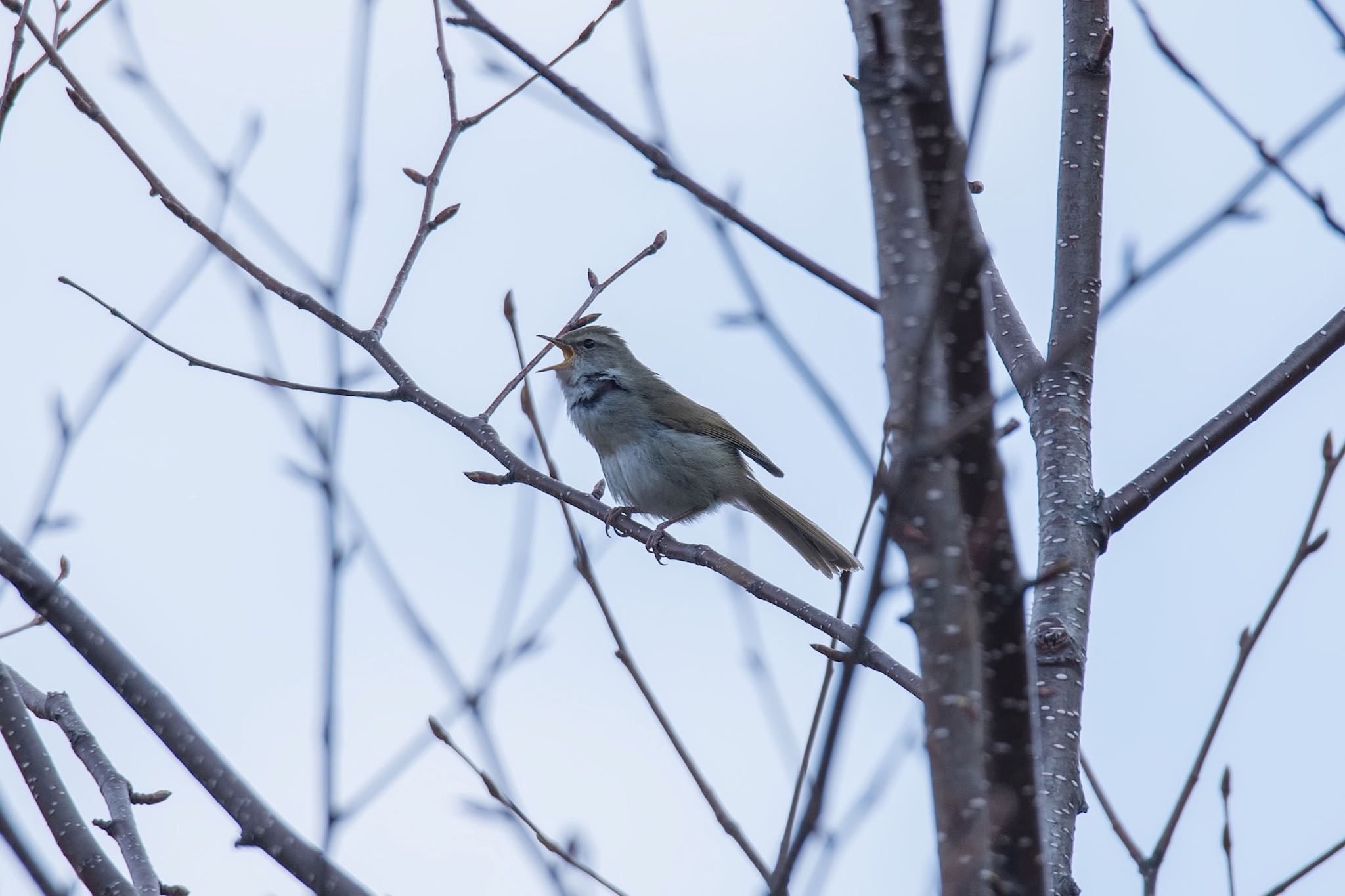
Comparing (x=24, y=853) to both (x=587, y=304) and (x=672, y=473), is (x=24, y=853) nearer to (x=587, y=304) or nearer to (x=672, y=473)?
(x=587, y=304)

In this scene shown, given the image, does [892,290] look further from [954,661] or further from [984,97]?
[954,661]

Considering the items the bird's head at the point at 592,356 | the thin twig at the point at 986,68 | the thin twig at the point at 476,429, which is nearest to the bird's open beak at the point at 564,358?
the bird's head at the point at 592,356

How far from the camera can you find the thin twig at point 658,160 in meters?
2.17

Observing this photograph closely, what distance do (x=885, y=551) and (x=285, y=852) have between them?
125 centimetres

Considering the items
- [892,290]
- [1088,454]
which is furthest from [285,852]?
[1088,454]

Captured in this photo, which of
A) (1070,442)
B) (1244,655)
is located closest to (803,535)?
(1070,442)

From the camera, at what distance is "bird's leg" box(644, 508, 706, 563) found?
5.11 meters

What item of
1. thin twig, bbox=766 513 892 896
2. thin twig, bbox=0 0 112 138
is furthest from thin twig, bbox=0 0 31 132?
thin twig, bbox=766 513 892 896

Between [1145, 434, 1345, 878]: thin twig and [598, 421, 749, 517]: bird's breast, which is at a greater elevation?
[598, 421, 749, 517]: bird's breast

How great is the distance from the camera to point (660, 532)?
582 cm

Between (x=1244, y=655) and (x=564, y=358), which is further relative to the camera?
(x=564, y=358)

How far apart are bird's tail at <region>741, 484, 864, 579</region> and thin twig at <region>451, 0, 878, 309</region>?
166 inches

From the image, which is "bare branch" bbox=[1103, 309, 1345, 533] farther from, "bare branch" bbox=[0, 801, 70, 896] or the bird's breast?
the bird's breast

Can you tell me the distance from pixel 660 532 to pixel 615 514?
4.61 feet
